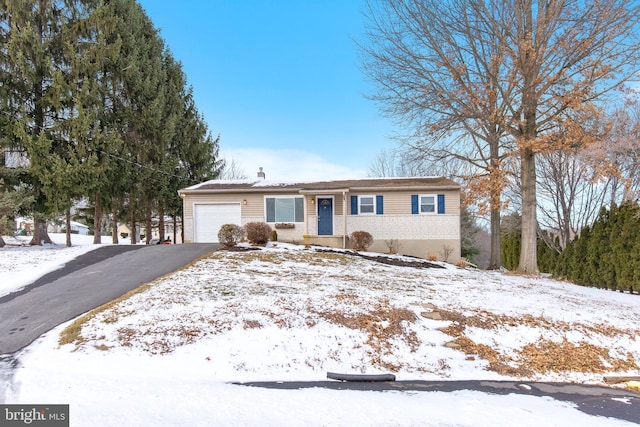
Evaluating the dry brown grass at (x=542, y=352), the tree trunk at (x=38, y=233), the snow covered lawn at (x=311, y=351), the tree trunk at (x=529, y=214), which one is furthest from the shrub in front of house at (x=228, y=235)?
the tree trunk at (x=529, y=214)

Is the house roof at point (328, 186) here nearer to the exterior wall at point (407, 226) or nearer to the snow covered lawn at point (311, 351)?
the exterior wall at point (407, 226)

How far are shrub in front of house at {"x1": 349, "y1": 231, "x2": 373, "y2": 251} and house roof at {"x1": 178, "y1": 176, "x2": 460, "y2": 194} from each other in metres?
2.00

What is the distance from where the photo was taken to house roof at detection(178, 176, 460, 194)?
1527cm

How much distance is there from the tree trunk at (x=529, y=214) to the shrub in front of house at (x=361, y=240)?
5.83 meters

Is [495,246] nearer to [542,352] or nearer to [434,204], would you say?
[434,204]

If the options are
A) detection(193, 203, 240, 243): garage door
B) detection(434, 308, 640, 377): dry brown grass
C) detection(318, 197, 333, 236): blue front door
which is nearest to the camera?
detection(434, 308, 640, 377): dry brown grass

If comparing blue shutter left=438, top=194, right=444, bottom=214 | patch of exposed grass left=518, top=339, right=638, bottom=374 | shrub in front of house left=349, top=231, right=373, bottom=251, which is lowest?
patch of exposed grass left=518, top=339, right=638, bottom=374

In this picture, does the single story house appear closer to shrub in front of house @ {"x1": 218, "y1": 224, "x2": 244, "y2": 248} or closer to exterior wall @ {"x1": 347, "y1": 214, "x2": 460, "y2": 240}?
exterior wall @ {"x1": 347, "y1": 214, "x2": 460, "y2": 240}

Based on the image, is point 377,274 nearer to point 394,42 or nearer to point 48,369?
point 48,369

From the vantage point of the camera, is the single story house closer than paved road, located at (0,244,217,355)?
No

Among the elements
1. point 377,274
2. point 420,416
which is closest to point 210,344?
point 420,416

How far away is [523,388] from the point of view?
387 centimetres

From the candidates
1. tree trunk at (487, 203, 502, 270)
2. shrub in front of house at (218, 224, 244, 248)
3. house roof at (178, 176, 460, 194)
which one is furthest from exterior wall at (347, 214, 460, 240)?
shrub in front of house at (218, 224, 244, 248)

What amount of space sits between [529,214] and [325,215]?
8177 millimetres
